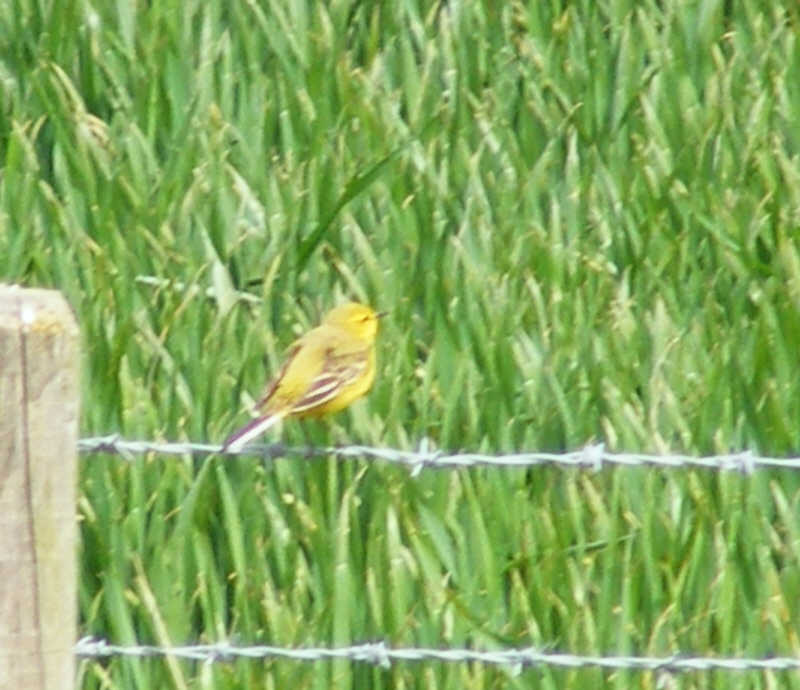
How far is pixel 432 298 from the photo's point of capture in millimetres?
4988

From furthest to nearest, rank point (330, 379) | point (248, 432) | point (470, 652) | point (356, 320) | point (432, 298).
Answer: point (432, 298) → point (356, 320) → point (330, 379) → point (248, 432) → point (470, 652)

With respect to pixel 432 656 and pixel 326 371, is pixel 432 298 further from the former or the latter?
pixel 432 656

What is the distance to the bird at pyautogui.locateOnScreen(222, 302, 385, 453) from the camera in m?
4.41

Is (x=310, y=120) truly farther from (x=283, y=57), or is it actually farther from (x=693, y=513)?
(x=693, y=513)

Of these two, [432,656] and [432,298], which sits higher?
[432,298]

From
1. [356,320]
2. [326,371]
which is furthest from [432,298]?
[326,371]

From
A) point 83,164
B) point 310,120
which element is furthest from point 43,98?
point 310,120

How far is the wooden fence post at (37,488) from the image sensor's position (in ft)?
8.68

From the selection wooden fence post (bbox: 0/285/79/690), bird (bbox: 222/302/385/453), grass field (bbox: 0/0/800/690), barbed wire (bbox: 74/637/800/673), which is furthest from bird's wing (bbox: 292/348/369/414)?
wooden fence post (bbox: 0/285/79/690)

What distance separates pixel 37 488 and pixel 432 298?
7.72 feet

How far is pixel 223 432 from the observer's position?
14.6 feet

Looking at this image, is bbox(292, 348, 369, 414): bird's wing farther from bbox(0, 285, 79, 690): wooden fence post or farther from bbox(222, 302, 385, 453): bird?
bbox(0, 285, 79, 690): wooden fence post

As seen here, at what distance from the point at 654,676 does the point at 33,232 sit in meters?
2.05

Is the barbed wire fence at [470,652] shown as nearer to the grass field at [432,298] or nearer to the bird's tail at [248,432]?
the grass field at [432,298]
